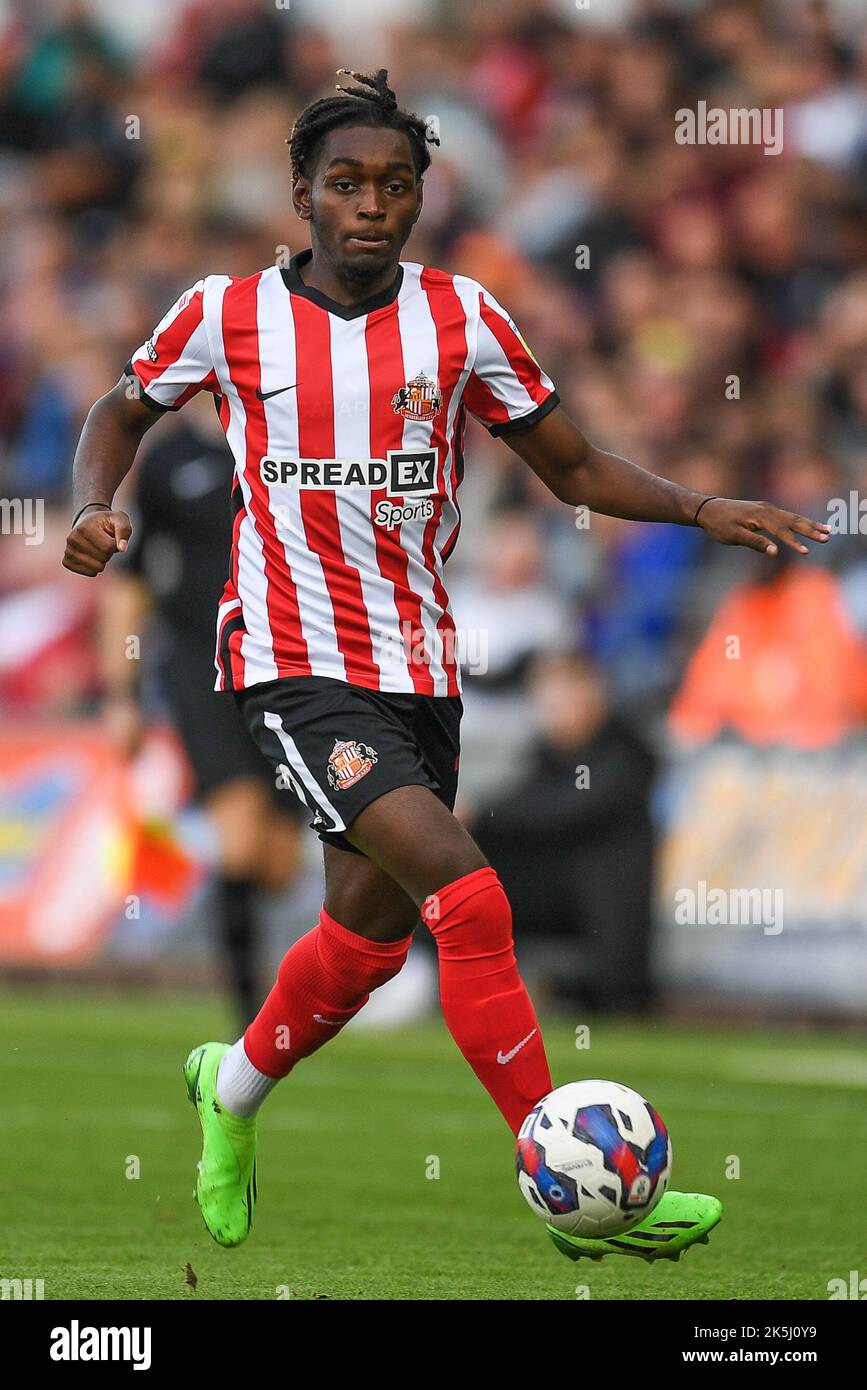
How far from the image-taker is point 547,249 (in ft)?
45.2

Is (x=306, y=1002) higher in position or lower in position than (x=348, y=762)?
lower

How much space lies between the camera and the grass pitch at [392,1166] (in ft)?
16.1

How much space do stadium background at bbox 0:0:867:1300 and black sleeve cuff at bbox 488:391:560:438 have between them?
6.39 feet

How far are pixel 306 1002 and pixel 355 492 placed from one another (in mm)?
1134

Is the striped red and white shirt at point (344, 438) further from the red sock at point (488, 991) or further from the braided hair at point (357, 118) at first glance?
the red sock at point (488, 991)

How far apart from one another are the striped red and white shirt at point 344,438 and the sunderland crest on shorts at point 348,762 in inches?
7.6

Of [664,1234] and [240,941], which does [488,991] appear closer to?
[664,1234]

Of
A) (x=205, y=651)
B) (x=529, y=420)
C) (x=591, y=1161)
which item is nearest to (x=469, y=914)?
(x=591, y=1161)

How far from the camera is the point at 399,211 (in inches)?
190

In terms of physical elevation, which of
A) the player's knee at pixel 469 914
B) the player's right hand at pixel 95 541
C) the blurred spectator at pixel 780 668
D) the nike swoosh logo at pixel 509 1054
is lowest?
the nike swoosh logo at pixel 509 1054

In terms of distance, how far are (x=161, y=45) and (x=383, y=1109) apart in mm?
10359

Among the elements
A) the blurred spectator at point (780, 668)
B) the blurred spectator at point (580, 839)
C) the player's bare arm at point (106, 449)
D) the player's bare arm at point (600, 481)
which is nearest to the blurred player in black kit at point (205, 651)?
the blurred spectator at point (580, 839)
